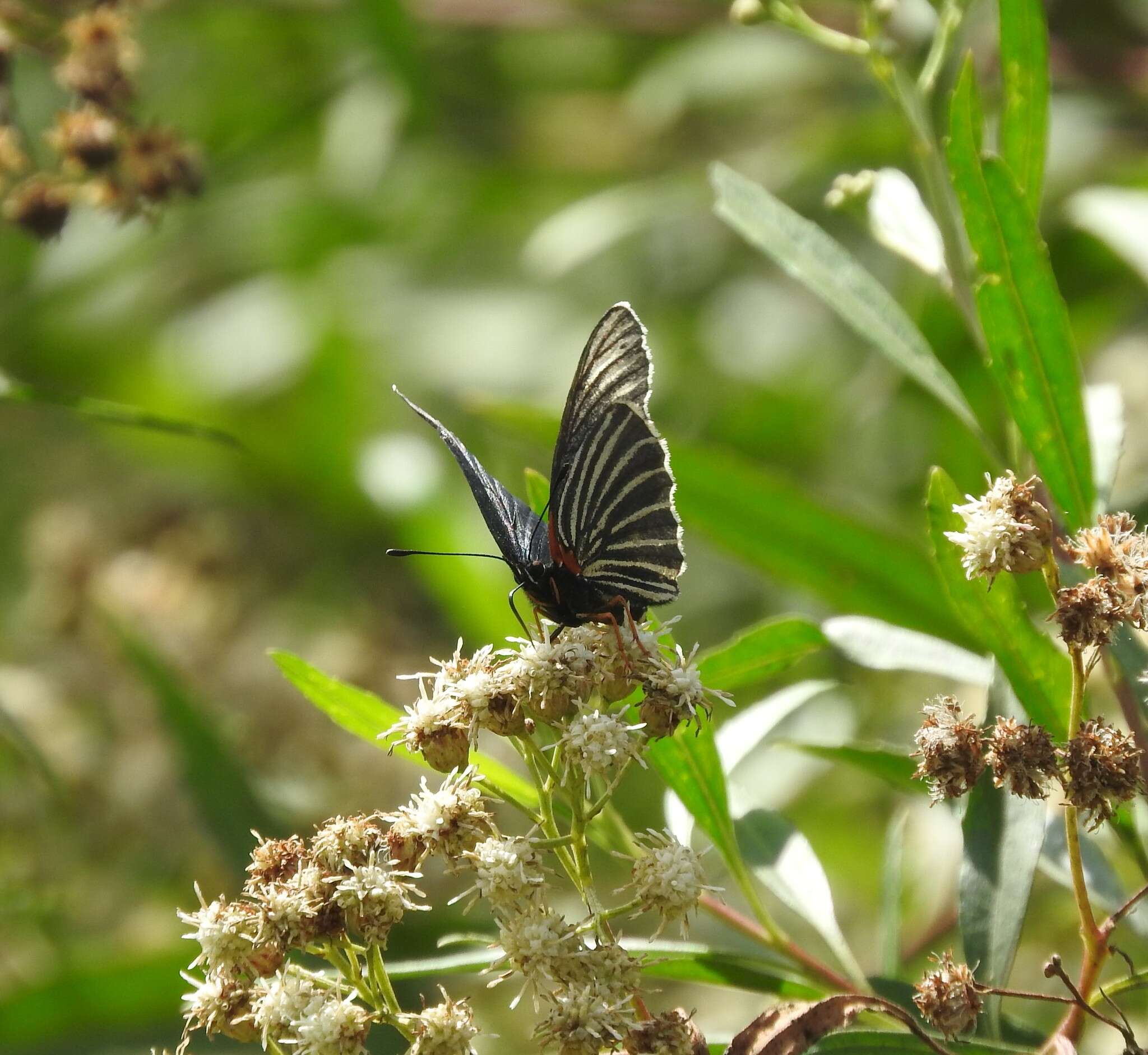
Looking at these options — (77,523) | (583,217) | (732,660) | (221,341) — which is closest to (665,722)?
(732,660)

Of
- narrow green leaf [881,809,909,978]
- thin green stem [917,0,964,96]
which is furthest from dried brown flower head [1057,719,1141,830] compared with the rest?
thin green stem [917,0,964,96]

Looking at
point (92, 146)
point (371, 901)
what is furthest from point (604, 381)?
point (92, 146)

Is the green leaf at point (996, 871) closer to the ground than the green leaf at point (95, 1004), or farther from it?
farther from it

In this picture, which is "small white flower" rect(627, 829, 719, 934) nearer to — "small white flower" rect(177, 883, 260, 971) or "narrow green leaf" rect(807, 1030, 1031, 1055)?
"narrow green leaf" rect(807, 1030, 1031, 1055)

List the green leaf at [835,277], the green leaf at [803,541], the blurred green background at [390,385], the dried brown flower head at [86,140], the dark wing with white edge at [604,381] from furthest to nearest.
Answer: the blurred green background at [390,385] < the dried brown flower head at [86,140] < the green leaf at [803,541] < the green leaf at [835,277] < the dark wing with white edge at [604,381]

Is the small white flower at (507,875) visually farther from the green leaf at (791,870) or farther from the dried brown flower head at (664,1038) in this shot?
the green leaf at (791,870)

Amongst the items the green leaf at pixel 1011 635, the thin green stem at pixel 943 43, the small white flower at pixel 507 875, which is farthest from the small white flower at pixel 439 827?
the thin green stem at pixel 943 43
